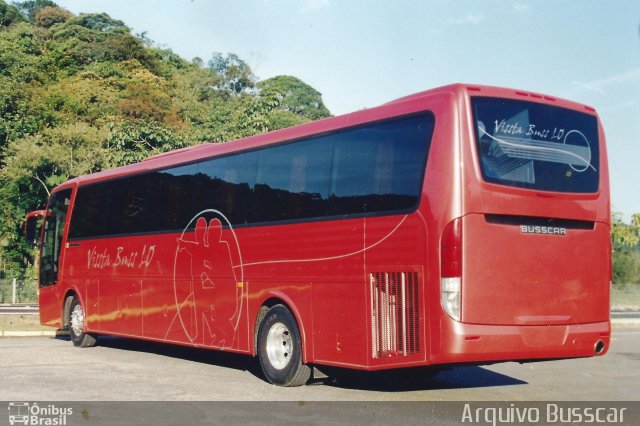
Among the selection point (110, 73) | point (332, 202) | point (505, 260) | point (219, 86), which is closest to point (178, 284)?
point (332, 202)

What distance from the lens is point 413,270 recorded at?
386 inches

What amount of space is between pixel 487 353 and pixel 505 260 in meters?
1.07

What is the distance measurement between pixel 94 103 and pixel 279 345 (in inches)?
2135

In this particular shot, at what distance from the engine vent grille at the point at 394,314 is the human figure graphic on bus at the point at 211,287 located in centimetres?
346

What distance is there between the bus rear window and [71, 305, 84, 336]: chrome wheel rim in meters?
11.3

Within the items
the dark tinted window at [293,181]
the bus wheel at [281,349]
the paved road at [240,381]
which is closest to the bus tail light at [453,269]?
the paved road at [240,381]

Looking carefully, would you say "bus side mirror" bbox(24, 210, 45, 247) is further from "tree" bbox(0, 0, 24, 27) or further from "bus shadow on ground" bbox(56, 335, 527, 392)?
"tree" bbox(0, 0, 24, 27)

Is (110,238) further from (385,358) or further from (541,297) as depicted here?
(541,297)

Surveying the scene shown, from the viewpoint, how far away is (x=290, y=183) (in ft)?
39.9

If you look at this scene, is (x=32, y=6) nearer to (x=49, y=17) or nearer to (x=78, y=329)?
(x=49, y=17)

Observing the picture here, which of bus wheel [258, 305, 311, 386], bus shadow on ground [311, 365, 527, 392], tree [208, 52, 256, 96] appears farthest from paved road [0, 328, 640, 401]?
tree [208, 52, 256, 96]

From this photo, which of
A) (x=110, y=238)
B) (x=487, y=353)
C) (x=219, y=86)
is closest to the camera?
(x=487, y=353)

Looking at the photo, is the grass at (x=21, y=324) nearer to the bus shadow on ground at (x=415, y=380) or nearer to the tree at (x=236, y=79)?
the bus shadow on ground at (x=415, y=380)

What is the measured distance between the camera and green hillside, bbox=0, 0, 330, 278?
149ft
